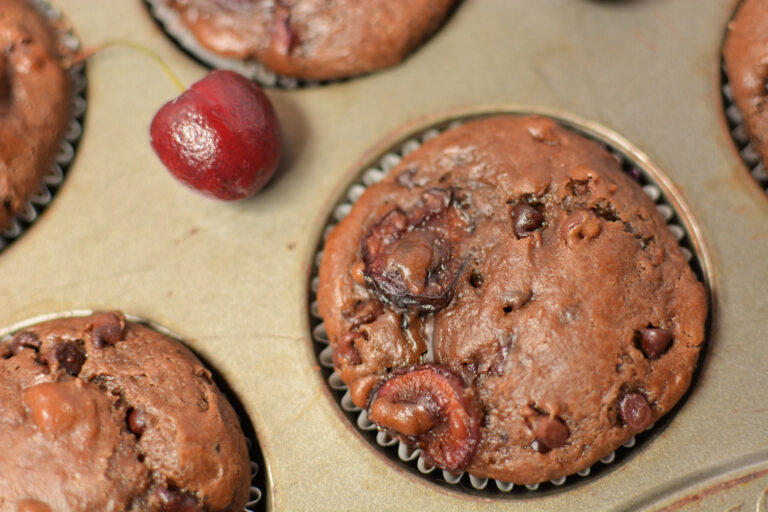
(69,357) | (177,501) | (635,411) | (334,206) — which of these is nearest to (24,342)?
(69,357)

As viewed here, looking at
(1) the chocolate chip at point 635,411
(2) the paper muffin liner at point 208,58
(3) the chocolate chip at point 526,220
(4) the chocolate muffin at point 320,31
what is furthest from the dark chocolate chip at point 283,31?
(1) the chocolate chip at point 635,411

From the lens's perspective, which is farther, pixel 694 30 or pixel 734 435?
pixel 694 30

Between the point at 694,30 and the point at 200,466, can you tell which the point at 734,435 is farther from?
the point at 200,466

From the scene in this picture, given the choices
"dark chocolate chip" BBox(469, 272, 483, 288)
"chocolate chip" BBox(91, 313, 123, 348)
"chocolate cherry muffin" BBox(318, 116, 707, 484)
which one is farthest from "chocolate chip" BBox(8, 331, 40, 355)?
"dark chocolate chip" BBox(469, 272, 483, 288)

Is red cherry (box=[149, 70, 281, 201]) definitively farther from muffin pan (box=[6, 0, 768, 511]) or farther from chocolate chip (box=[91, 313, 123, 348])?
chocolate chip (box=[91, 313, 123, 348])

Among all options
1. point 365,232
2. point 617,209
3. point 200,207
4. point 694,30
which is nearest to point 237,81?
point 200,207
